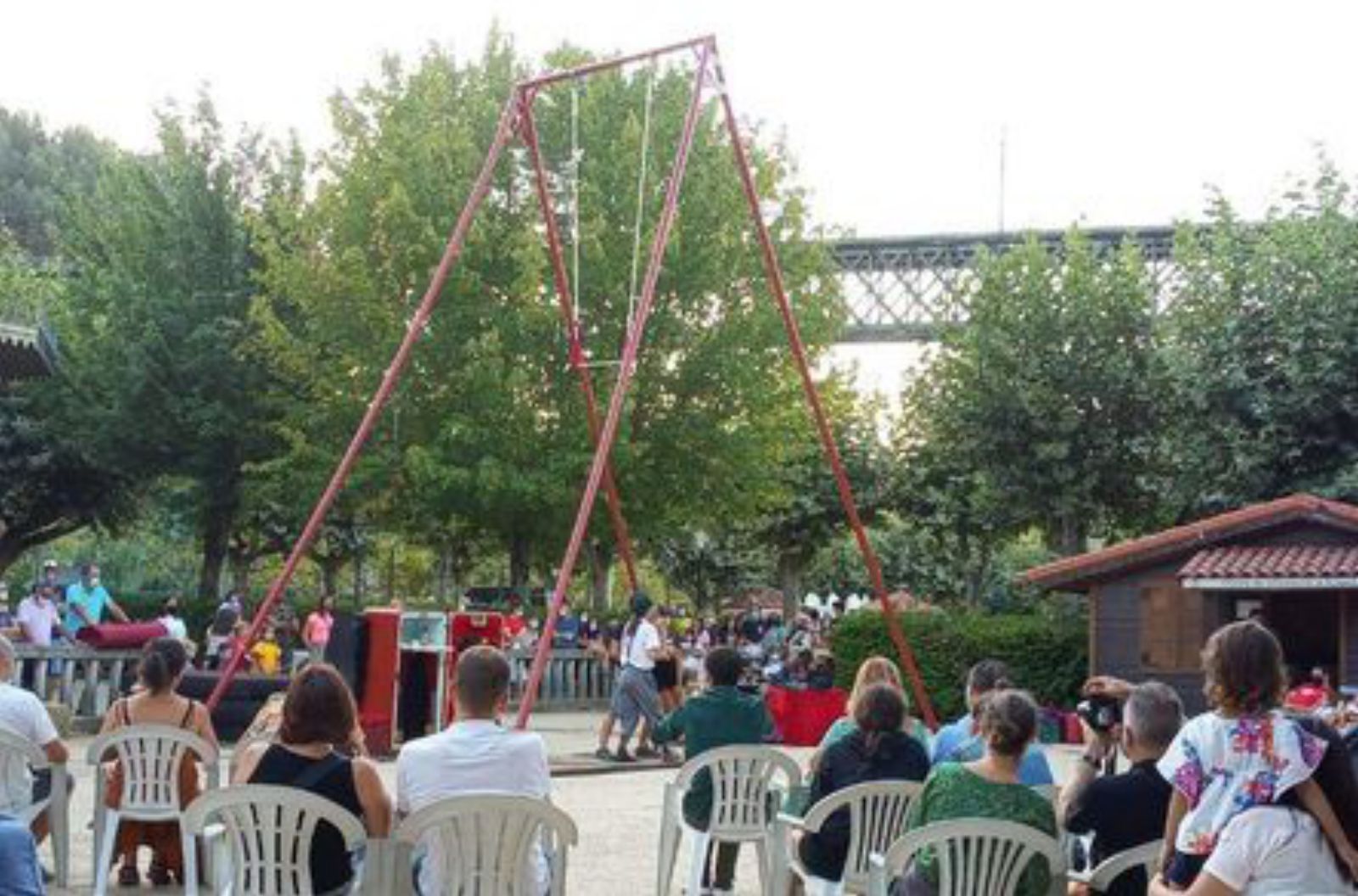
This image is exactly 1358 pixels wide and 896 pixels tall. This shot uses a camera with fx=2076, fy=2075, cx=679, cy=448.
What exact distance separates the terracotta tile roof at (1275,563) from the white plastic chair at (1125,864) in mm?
19363

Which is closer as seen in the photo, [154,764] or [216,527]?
[154,764]

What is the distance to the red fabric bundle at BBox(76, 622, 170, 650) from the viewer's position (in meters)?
22.7

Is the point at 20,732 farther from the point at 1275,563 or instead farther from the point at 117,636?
the point at 1275,563

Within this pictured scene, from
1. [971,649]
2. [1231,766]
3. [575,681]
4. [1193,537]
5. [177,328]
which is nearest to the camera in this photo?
[1231,766]

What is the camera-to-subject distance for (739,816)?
419 inches

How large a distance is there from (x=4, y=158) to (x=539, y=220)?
50.5 meters

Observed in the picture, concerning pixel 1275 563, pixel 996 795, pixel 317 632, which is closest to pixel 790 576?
pixel 1275 563

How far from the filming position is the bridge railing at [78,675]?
22062 millimetres

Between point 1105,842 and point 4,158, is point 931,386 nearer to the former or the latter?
point 1105,842

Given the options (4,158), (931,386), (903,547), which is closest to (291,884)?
(931,386)

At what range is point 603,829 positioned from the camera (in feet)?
48.0

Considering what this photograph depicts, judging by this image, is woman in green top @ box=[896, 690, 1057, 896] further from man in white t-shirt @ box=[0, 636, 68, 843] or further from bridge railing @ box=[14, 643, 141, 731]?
bridge railing @ box=[14, 643, 141, 731]

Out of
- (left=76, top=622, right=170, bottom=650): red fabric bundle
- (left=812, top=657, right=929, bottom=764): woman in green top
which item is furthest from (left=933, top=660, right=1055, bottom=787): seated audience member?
(left=76, top=622, right=170, bottom=650): red fabric bundle

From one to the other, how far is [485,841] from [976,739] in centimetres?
274
